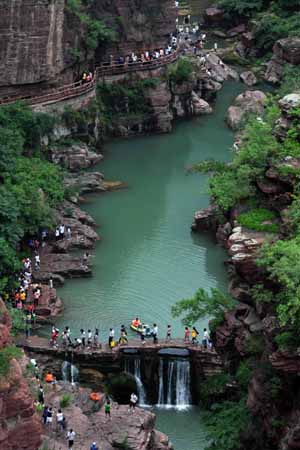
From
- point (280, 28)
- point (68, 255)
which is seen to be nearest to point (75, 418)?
point (68, 255)

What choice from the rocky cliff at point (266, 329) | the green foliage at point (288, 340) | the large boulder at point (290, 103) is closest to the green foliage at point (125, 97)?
the rocky cliff at point (266, 329)

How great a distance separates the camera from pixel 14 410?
36344mm

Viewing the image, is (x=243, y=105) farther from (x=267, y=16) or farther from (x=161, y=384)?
(x=161, y=384)

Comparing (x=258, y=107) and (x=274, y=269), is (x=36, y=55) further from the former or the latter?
(x=274, y=269)

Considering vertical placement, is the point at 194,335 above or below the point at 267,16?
below

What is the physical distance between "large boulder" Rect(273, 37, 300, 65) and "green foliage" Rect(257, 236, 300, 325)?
47.0 m

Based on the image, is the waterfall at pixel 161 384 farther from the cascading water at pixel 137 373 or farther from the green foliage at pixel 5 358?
the green foliage at pixel 5 358

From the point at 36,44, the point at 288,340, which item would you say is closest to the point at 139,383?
the point at 288,340

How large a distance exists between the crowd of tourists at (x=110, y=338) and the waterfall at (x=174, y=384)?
1.05 meters

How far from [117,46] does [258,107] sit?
10702mm

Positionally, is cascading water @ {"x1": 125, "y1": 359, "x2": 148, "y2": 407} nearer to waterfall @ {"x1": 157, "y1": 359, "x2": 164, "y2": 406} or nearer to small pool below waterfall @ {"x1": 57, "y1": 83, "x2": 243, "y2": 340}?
waterfall @ {"x1": 157, "y1": 359, "x2": 164, "y2": 406}

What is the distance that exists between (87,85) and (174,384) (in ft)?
97.3

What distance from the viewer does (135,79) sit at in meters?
77.6

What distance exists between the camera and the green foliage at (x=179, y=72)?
258 feet
